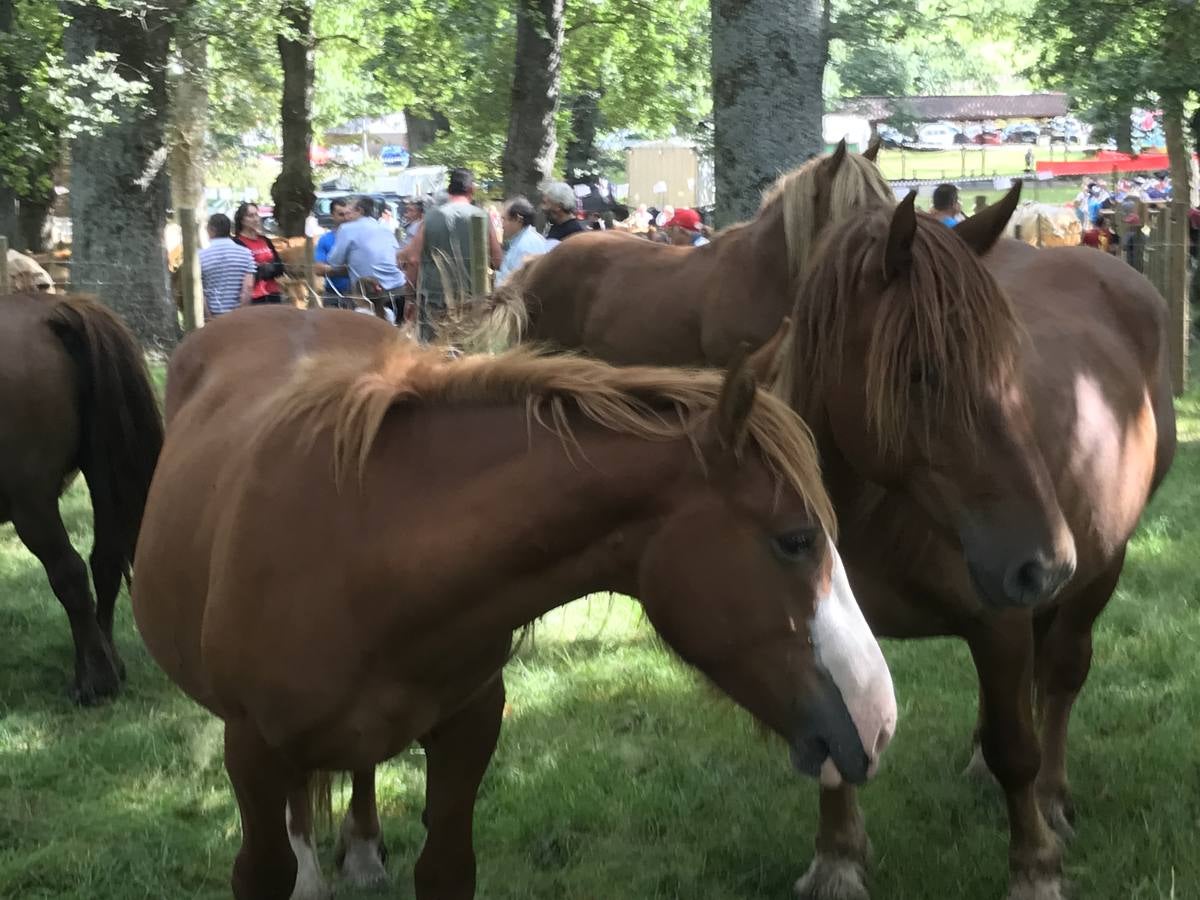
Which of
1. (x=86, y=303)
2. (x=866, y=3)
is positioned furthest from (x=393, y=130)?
(x=86, y=303)

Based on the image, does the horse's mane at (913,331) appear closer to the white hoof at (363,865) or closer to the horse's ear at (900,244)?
the horse's ear at (900,244)

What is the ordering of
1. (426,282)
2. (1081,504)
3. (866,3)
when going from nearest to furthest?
(1081,504)
(426,282)
(866,3)

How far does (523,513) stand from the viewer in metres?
2.13

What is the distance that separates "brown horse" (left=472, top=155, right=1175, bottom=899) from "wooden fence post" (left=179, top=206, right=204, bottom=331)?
5.89m

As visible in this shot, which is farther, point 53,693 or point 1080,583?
point 53,693

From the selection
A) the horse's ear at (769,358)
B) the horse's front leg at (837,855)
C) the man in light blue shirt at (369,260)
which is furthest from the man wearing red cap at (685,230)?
the horse's ear at (769,358)

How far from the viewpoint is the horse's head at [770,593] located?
1957 mm

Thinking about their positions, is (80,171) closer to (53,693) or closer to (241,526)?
(53,693)

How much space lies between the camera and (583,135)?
2658 centimetres

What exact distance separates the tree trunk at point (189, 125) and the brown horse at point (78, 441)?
10.2m

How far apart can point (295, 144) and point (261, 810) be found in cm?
1697

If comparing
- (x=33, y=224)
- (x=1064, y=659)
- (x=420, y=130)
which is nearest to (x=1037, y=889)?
(x=1064, y=659)

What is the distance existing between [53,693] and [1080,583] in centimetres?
409

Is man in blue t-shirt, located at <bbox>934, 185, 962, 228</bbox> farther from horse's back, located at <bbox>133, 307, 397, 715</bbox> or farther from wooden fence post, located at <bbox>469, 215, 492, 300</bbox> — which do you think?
horse's back, located at <bbox>133, 307, 397, 715</bbox>
